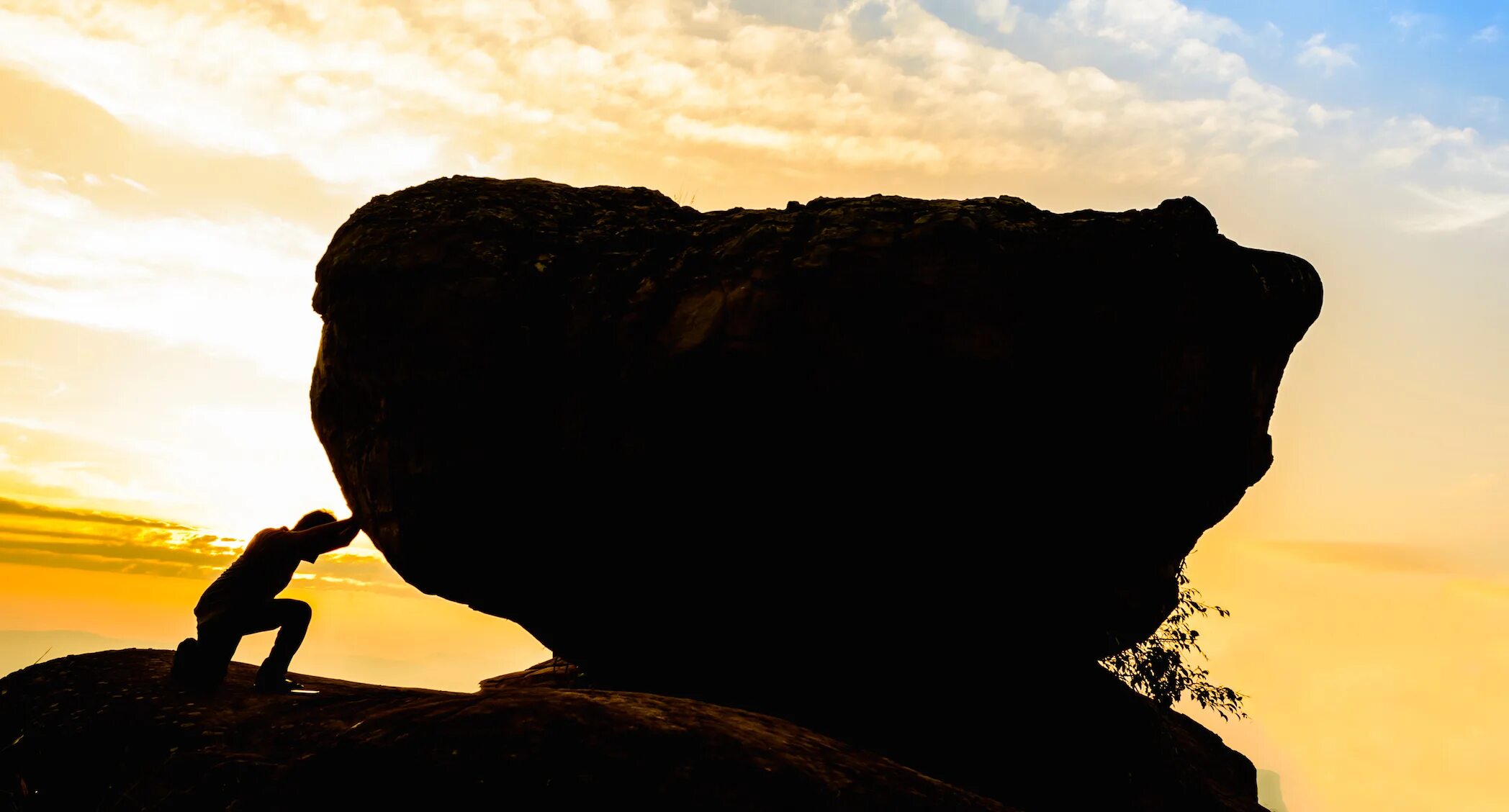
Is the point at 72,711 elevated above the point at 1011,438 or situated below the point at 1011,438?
below

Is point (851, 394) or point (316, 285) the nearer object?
point (851, 394)

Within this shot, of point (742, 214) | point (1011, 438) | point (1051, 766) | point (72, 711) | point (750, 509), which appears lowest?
point (72, 711)

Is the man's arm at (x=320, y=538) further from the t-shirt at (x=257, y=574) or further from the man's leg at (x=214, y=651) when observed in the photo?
the man's leg at (x=214, y=651)

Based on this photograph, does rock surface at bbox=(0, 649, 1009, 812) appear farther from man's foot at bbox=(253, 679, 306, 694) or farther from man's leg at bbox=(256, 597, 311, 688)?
man's leg at bbox=(256, 597, 311, 688)

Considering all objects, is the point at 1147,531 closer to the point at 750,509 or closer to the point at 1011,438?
the point at 1011,438

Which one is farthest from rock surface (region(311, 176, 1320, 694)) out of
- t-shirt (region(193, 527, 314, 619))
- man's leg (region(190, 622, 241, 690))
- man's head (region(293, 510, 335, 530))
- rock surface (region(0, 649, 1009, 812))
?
rock surface (region(0, 649, 1009, 812))

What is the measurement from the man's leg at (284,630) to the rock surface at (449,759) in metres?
0.89

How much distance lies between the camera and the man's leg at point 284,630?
10234mm

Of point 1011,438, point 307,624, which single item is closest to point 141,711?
point 307,624

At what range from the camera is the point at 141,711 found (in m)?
9.10

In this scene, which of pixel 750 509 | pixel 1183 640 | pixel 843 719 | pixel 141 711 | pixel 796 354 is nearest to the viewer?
pixel 141 711

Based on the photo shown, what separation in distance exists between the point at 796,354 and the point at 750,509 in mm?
2257

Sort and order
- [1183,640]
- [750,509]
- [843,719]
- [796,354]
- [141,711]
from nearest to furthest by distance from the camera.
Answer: [141,711], [796,354], [750,509], [843,719], [1183,640]

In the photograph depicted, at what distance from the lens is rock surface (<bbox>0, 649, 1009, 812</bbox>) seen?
260 inches
